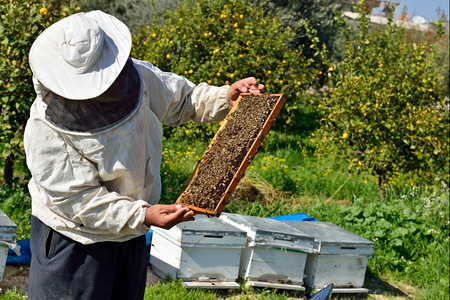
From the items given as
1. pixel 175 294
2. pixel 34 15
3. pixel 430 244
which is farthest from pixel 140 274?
pixel 430 244

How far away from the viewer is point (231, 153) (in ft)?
8.71

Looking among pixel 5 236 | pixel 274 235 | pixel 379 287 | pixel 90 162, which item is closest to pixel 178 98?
pixel 90 162

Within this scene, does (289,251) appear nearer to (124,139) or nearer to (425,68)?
(124,139)

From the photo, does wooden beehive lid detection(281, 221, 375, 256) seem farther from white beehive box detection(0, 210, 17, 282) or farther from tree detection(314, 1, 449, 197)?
white beehive box detection(0, 210, 17, 282)

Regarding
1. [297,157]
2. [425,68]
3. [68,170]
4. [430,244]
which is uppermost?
[68,170]

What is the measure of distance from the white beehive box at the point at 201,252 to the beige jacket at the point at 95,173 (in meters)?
1.67

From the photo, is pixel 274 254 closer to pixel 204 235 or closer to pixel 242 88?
pixel 204 235

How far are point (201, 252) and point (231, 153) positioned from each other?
170cm

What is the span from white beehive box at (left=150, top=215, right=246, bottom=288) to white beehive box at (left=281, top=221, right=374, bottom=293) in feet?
2.12

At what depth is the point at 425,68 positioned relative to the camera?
667 centimetres

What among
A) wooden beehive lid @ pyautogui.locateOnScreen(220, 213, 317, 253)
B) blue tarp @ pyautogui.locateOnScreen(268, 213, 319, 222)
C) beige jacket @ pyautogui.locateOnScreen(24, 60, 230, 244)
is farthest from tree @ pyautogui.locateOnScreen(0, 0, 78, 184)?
beige jacket @ pyautogui.locateOnScreen(24, 60, 230, 244)

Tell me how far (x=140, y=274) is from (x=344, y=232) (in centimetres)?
266

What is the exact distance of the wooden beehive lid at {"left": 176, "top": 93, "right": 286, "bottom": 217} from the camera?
2.48 m

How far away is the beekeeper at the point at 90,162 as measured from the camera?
2.13 m
